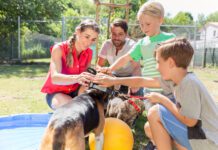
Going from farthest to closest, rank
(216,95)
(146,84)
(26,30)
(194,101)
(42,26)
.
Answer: (42,26) → (26,30) → (216,95) → (146,84) → (194,101)

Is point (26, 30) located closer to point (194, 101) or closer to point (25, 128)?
point (25, 128)

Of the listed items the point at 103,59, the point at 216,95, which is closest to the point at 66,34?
the point at 216,95

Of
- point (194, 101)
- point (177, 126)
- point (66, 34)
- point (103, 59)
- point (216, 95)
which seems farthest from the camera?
point (66, 34)

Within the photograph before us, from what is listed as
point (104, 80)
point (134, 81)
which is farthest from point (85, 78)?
point (134, 81)

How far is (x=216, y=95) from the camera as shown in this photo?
10.2 m

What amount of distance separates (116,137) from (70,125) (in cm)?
140

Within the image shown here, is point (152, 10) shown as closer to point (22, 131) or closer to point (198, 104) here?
point (198, 104)

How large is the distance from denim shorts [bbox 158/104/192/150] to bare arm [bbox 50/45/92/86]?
1192mm

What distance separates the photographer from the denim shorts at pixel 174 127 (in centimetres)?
341

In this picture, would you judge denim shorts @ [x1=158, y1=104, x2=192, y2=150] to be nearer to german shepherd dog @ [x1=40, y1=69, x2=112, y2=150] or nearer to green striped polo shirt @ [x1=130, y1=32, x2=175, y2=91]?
german shepherd dog @ [x1=40, y1=69, x2=112, y2=150]

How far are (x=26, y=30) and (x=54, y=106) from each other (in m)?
17.1

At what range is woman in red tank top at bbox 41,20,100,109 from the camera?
4.61 meters

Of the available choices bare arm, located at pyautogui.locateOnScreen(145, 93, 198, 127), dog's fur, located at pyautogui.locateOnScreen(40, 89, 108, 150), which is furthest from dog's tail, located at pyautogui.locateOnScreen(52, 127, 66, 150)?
bare arm, located at pyautogui.locateOnScreen(145, 93, 198, 127)

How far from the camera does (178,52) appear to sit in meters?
3.11
